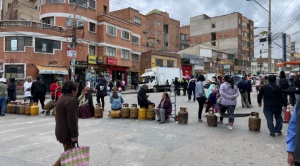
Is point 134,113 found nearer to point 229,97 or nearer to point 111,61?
point 229,97

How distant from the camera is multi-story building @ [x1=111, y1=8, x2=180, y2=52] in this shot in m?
63.6

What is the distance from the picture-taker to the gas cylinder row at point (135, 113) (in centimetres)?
1041

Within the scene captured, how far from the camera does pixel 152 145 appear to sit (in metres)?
6.64

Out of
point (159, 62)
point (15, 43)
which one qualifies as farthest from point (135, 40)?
point (15, 43)

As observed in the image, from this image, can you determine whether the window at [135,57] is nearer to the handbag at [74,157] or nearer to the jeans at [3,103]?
the jeans at [3,103]

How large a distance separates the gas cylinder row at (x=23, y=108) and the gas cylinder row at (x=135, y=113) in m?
4.06

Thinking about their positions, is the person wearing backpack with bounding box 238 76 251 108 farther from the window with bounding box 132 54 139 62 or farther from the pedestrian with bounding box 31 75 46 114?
the window with bounding box 132 54 139 62

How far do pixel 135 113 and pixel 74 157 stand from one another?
22.7ft

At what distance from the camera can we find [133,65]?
1778 inches

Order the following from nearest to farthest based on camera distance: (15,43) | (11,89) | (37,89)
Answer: (37,89), (11,89), (15,43)

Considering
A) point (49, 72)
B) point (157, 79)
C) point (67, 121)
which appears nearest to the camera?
point (67, 121)

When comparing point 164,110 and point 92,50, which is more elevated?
point 92,50

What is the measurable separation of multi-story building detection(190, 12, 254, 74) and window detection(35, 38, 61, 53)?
177 ft

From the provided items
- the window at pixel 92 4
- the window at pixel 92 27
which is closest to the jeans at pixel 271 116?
the window at pixel 92 27
